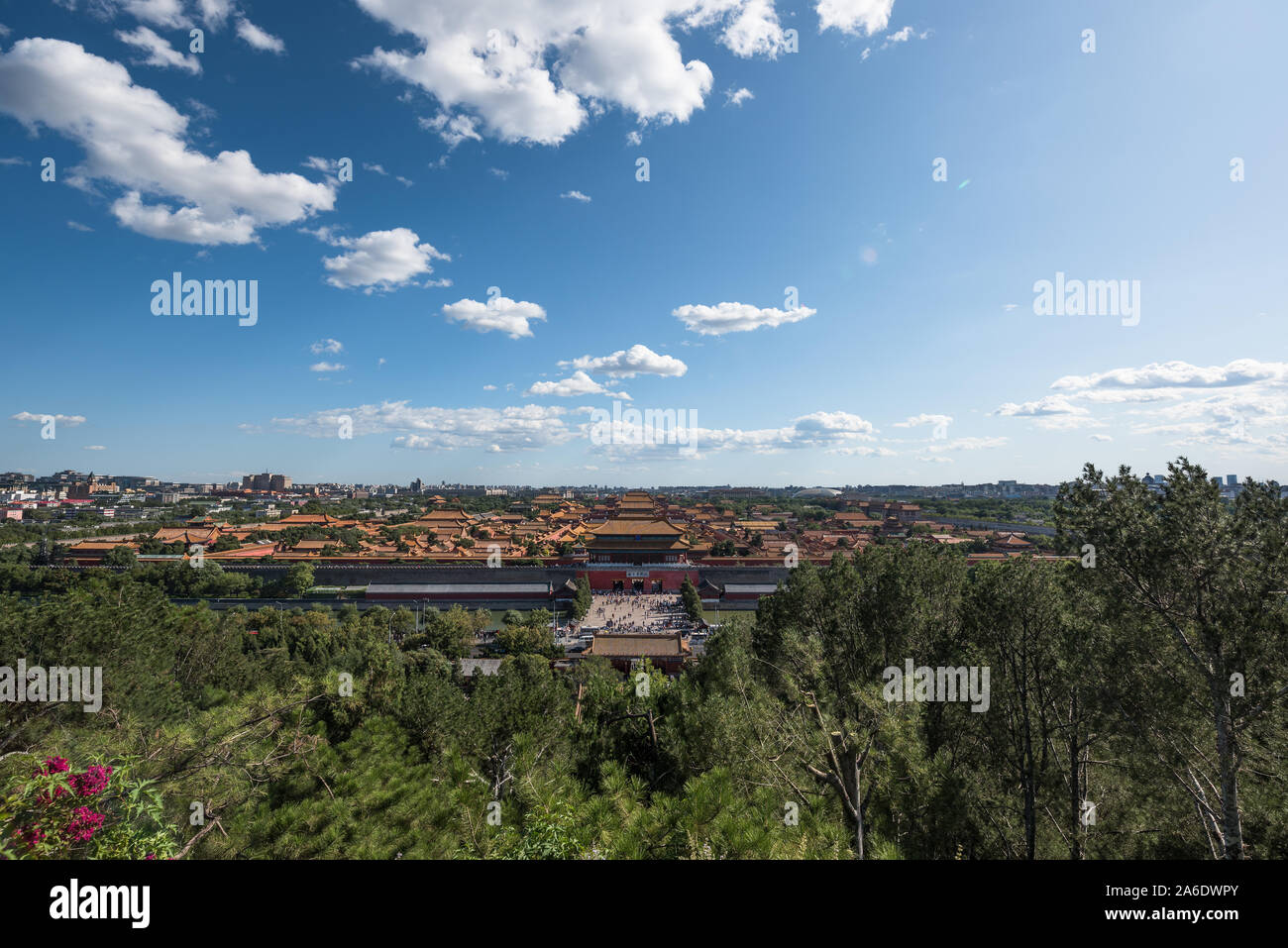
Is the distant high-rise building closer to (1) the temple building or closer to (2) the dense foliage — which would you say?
(1) the temple building

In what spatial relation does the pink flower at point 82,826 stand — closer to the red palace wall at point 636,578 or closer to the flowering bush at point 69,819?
the flowering bush at point 69,819

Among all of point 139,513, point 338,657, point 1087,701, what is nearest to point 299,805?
point 1087,701

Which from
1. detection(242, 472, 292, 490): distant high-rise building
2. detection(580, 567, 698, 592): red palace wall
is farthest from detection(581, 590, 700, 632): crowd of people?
detection(242, 472, 292, 490): distant high-rise building

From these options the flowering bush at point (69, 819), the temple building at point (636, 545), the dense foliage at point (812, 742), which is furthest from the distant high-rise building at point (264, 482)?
the flowering bush at point (69, 819)

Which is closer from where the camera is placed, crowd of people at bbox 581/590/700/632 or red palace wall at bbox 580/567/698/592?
crowd of people at bbox 581/590/700/632

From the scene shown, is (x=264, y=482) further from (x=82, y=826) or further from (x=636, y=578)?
(x=82, y=826)

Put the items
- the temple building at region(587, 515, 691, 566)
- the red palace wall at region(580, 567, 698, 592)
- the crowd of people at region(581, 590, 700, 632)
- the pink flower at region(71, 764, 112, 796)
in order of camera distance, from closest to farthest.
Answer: the pink flower at region(71, 764, 112, 796), the crowd of people at region(581, 590, 700, 632), the red palace wall at region(580, 567, 698, 592), the temple building at region(587, 515, 691, 566)

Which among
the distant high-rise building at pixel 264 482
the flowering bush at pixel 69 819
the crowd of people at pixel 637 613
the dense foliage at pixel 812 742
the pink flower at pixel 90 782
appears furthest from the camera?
the distant high-rise building at pixel 264 482
